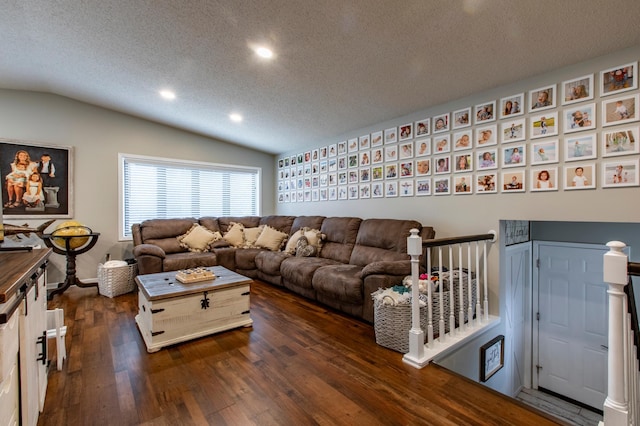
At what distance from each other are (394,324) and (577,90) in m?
2.37

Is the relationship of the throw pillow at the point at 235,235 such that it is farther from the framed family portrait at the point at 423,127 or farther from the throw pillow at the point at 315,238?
the framed family portrait at the point at 423,127

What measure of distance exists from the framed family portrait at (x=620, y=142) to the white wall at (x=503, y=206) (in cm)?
7

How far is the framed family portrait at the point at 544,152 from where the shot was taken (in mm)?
→ 2527

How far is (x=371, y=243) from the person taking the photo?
3.73 meters

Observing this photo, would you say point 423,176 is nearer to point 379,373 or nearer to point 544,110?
point 544,110

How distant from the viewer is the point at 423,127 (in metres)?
3.51

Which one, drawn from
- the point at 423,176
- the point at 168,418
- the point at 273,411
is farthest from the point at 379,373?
the point at 423,176

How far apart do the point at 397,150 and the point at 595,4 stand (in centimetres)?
217

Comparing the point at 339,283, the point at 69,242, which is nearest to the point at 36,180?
the point at 69,242

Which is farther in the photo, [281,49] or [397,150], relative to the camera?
[397,150]

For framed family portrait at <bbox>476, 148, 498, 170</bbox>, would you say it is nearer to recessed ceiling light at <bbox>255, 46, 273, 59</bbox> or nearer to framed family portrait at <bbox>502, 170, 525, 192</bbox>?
framed family portrait at <bbox>502, 170, 525, 192</bbox>

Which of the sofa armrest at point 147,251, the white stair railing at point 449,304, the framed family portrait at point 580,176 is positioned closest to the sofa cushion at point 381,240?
the white stair railing at point 449,304

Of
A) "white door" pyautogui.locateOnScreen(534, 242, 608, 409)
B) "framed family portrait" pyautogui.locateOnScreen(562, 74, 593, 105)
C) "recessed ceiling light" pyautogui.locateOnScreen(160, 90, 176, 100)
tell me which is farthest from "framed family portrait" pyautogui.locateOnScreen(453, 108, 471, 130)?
"recessed ceiling light" pyautogui.locateOnScreen(160, 90, 176, 100)

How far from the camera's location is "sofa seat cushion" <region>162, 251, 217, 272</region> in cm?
400
